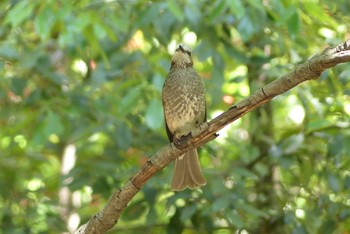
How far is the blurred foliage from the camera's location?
4.01 meters

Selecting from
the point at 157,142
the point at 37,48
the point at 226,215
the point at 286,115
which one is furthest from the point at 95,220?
the point at 286,115

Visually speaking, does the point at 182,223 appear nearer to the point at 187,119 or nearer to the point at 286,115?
the point at 187,119

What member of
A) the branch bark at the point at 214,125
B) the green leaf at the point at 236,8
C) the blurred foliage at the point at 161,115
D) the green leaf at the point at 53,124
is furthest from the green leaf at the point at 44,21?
the branch bark at the point at 214,125

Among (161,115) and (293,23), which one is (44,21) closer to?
(161,115)

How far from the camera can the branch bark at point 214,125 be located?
2596 millimetres

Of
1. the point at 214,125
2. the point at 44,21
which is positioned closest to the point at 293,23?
the point at 214,125

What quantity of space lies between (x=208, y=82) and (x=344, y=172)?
984 millimetres

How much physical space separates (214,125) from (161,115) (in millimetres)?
1152

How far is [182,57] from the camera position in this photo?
4.10 meters

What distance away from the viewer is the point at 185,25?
4.54m

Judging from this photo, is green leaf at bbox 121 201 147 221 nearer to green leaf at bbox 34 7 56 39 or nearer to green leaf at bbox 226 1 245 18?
green leaf at bbox 34 7 56 39

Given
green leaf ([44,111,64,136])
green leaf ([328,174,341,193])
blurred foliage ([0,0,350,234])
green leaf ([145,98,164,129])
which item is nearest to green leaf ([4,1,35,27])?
blurred foliage ([0,0,350,234])

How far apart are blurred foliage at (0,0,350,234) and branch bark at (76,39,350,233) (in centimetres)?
91

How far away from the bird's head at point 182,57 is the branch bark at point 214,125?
1129 mm
